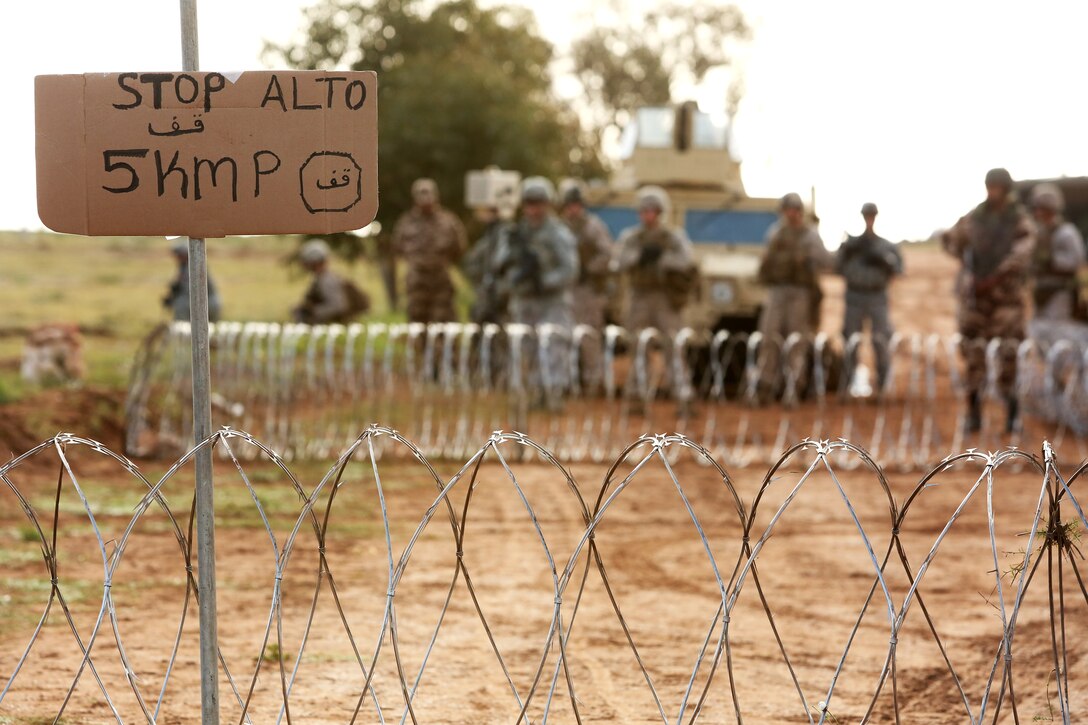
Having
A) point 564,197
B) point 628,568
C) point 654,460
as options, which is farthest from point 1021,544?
point 564,197

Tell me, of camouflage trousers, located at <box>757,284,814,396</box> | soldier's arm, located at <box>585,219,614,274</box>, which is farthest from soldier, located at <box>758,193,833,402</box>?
soldier's arm, located at <box>585,219,614,274</box>

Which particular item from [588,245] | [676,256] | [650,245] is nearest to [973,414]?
[676,256]

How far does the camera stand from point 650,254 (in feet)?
38.5

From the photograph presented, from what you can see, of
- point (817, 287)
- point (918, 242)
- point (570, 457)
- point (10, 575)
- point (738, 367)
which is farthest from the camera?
point (918, 242)

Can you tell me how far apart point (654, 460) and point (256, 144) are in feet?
23.1

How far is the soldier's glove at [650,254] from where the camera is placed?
1171 cm

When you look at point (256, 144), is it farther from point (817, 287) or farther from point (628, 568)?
point (817, 287)

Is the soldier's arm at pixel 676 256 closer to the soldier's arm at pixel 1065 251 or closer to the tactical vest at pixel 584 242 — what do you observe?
the tactical vest at pixel 584 242

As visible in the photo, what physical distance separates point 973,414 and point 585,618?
5940 millimetres

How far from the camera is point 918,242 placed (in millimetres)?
45531

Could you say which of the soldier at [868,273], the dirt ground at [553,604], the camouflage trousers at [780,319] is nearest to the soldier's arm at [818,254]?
the soldier at [868,273]

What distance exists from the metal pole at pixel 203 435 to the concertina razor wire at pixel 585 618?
72mm

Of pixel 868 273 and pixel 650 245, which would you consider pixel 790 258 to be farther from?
pixel 650 245

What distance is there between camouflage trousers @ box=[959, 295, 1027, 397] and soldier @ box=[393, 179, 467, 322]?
538 centimetres
